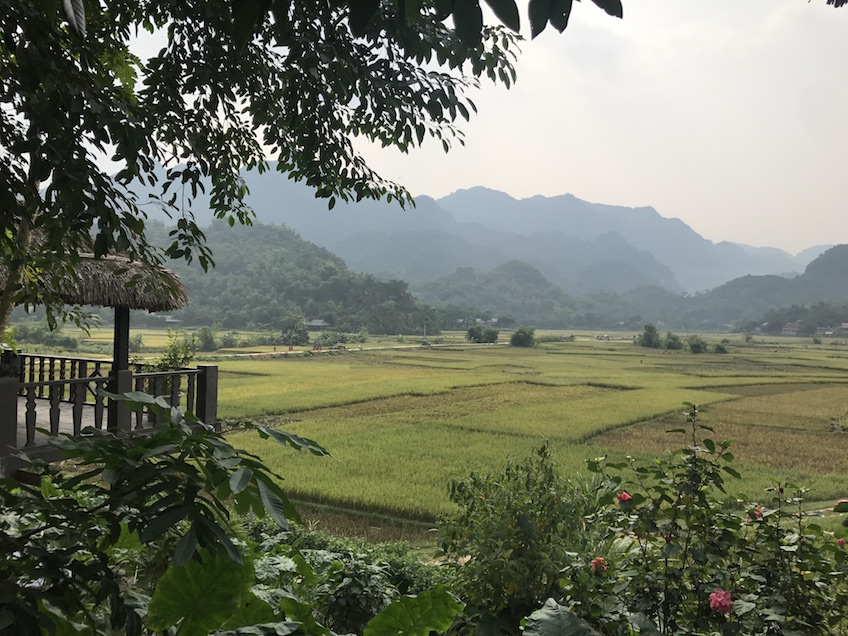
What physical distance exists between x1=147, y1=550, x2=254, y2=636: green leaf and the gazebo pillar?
4813mm

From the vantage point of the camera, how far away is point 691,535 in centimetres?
190

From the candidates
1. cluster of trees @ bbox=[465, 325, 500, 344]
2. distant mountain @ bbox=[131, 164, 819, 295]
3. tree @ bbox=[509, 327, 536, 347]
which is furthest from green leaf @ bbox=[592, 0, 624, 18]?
distant mountain @ bbox=[131, 164, 819, 295]

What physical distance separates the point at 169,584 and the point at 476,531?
190cm

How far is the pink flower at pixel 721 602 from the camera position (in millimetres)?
1646

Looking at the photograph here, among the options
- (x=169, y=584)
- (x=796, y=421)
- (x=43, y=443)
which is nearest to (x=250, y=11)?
(x=169, y=584)

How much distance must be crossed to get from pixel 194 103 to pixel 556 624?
242cm

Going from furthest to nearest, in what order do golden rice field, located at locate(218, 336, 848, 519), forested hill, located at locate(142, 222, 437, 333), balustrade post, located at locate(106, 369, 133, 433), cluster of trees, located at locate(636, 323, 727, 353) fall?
forested hill, located at locate(142, 222, 437, 333) < cluster of trees, located at locate(636, 323, 727, 353) < golden rice field, located at locate(218, 336, 848, 519) < balustrade post, located at locate(106, 369, 133, 433)

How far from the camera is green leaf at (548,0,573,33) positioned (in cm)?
81

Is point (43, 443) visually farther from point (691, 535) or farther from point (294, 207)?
point (294, 207)

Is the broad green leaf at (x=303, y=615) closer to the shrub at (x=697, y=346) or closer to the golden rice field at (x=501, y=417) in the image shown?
the golden rice field at (x=501, y=417)

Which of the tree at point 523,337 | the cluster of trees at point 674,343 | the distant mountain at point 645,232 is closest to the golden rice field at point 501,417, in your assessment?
the cluster of trees at point 674,343

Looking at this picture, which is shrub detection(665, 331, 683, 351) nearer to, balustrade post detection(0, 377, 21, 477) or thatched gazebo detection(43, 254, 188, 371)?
thatched gazebo detection(43, 254, 188, 371)

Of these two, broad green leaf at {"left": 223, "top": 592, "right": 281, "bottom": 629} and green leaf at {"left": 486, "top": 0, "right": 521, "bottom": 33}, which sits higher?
green leaf at {"left": 486, "top": 0, "right": 521, "bottom": 33}

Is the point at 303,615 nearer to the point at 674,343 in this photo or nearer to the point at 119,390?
→ the point at 119,390
